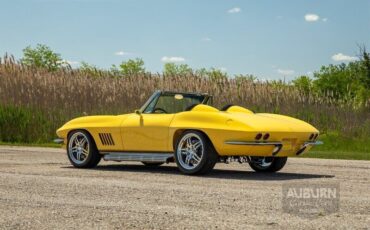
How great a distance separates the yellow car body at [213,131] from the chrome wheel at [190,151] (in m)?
0.16

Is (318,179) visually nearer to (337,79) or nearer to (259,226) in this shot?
(259,226)

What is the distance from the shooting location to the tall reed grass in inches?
874

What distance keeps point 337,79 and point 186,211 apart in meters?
67.0

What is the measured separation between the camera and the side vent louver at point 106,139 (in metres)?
11.6

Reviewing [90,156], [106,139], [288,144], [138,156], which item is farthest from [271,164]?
[90,156]

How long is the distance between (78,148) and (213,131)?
2953 millimetres

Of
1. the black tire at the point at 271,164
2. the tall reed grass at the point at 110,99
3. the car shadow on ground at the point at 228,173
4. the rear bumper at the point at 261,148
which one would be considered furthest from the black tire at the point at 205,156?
the tall reed grass at the point at 110,99

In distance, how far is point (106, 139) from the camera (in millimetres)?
11664

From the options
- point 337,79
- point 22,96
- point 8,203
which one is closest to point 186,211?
point 8,203

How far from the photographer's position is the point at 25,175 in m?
10.4

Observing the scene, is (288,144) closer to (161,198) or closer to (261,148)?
(261,148)

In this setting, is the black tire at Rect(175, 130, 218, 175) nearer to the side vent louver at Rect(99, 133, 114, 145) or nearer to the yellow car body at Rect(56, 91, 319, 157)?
the yellow car body at Rect(56, 91, 319, 157)

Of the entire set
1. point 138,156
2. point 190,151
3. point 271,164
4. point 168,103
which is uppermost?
point 168,103

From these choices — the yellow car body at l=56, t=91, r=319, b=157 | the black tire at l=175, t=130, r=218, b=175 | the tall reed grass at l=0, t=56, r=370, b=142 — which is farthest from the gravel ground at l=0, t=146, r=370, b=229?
the tall reed grass at l=0, t=56, r=370, b=142
